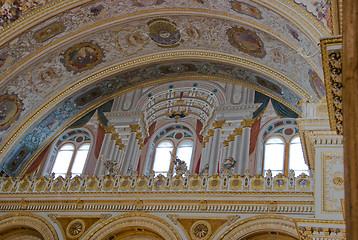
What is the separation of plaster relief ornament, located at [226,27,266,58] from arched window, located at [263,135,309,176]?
248cm

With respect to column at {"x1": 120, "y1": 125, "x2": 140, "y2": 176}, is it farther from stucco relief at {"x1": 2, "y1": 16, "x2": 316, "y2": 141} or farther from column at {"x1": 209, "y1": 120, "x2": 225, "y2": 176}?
column at {"x1": 209, "y1": 120, "x2": 225, "y2": 176}

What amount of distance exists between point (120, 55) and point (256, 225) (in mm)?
7226

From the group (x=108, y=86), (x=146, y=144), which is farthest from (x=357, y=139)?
(x=108, y=86)

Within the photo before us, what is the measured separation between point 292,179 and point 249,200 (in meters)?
1.10

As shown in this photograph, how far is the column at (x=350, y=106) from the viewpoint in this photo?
2.95 metres

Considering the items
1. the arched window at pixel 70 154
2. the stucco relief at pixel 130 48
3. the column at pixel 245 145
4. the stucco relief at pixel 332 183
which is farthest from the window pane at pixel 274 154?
the arched window at pixel 70 154

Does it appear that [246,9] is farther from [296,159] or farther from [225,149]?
[296,159]

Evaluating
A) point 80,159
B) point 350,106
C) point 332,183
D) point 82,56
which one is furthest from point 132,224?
point 350,106

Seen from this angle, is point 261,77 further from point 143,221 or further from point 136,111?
point 143,221

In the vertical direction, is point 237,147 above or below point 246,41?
below

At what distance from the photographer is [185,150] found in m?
15.0

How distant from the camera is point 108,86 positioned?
1614 centimetres

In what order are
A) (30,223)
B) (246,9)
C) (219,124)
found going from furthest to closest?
(219,124), (30,223), (246,9)

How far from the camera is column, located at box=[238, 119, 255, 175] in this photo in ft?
43.6
